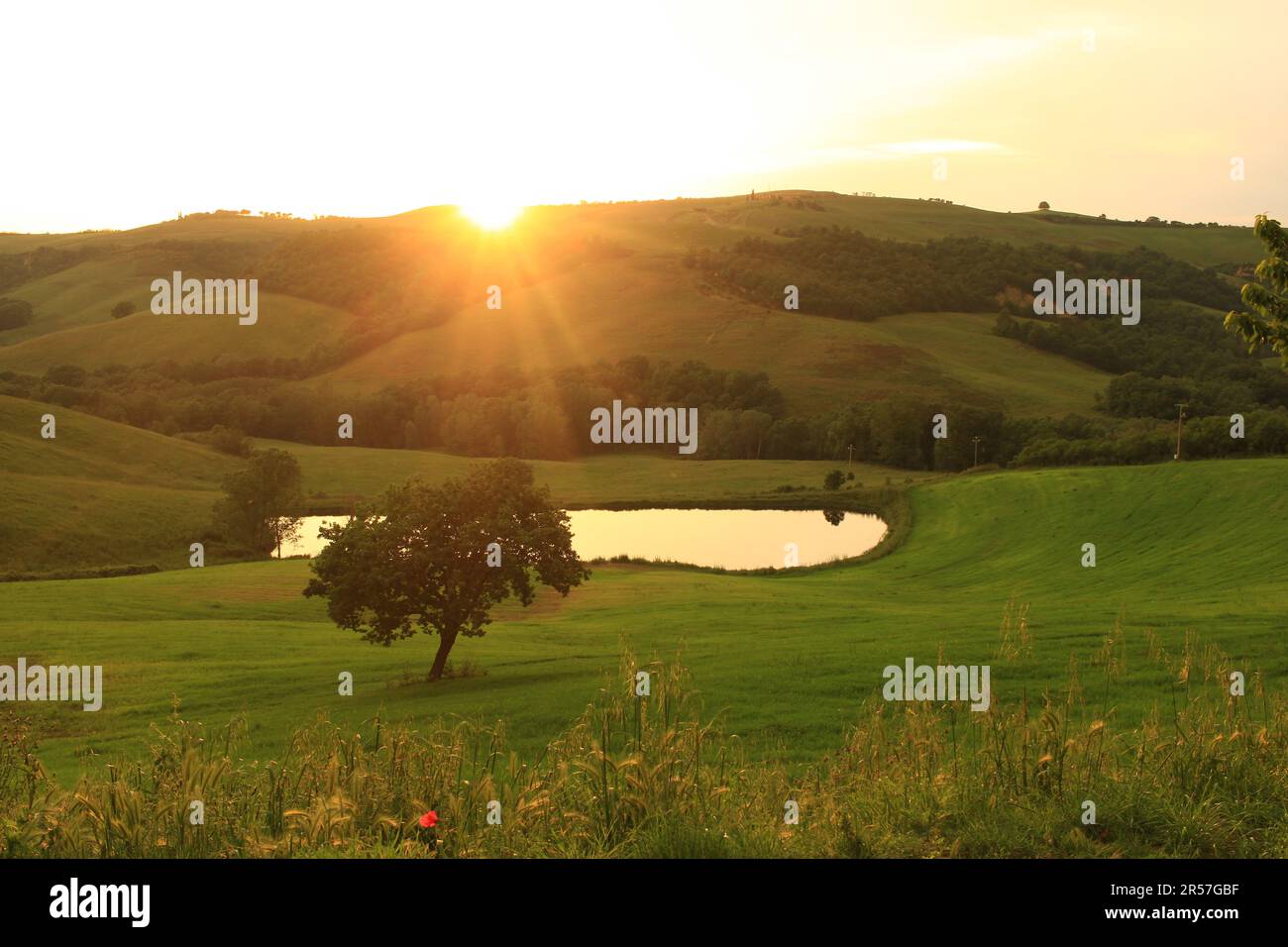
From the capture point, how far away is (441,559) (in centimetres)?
3531

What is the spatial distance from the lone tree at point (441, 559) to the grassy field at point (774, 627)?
7.25 ft

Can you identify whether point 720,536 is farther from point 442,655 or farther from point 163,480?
point 163,480

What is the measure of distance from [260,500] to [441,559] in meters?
57.0

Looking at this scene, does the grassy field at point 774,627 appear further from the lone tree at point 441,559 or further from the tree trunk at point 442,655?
the lone tree at point 441,559

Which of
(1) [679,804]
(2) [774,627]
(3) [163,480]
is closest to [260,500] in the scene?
(3) [163,480]

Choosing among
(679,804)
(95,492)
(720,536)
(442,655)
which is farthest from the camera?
(95,492)

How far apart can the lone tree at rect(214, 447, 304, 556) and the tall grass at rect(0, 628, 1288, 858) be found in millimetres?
80494

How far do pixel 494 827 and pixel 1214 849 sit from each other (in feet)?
16.7

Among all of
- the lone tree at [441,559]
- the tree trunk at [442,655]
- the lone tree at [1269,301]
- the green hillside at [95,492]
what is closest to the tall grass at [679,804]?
the lone tree at [1269,301]

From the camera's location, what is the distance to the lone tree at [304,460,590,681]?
35.3 meters

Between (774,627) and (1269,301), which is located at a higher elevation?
(1269,301)

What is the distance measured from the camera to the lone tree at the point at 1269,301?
16.7 metres
